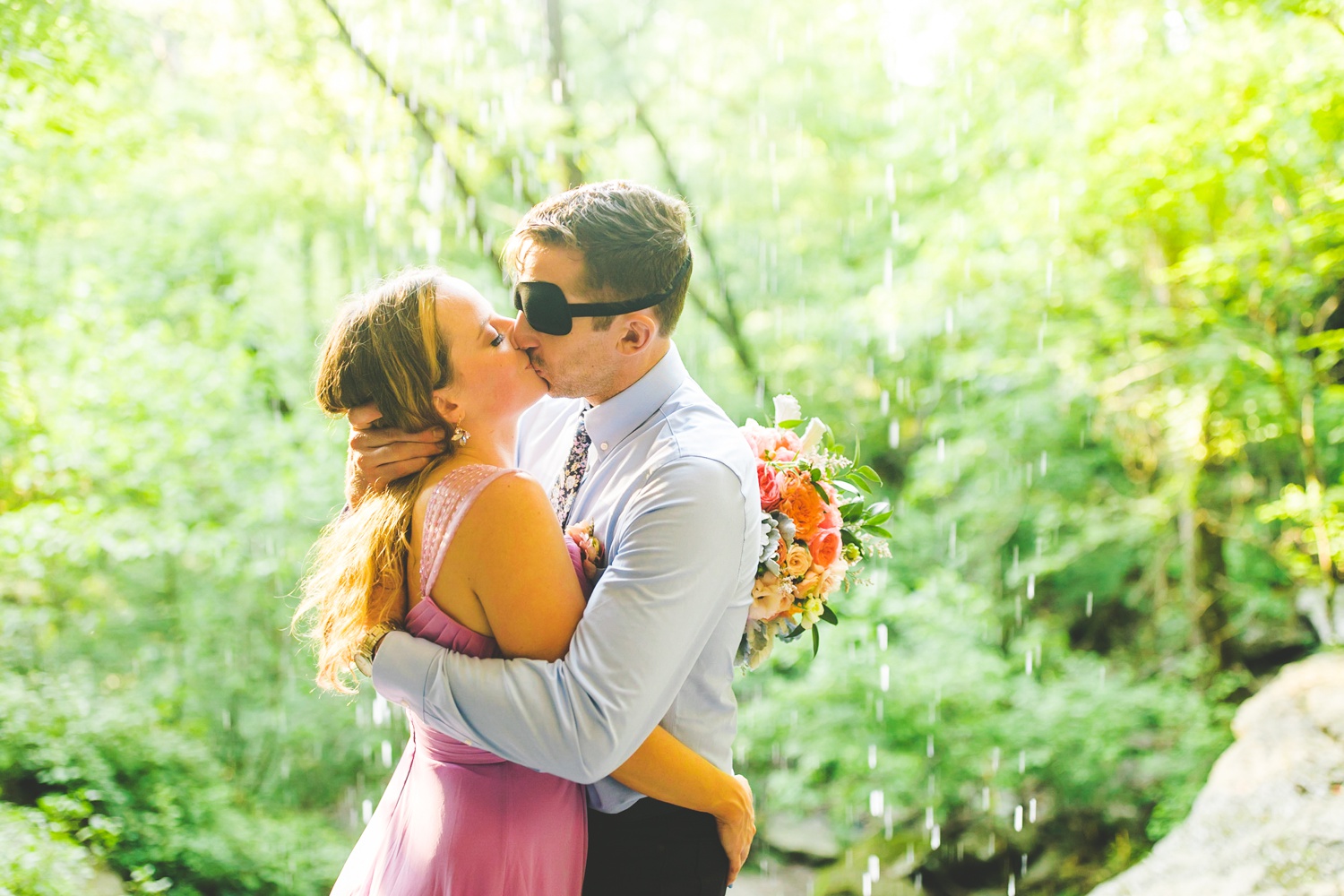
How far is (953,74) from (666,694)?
6424 mm

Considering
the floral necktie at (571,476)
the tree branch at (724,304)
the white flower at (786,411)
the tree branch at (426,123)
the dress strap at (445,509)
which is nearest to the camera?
the dress strap at (445,509)

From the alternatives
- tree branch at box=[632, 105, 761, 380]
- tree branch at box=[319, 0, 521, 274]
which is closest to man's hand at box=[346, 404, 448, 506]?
tree branch at box=[319, 0, 521, 274]

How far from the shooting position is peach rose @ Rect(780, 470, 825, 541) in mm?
1815

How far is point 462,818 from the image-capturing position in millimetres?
1543

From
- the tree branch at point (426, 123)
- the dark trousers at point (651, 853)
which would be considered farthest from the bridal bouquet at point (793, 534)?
the tree branch at point (426, 123)

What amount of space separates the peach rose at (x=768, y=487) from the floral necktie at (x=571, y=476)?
1.14ft

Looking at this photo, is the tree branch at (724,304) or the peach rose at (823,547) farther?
the tree branch at (724,304)

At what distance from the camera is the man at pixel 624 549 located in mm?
1383

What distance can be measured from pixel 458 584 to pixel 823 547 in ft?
2.39

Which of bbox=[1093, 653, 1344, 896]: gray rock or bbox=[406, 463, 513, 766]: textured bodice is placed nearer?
bbox=[406, 463, 513, 766]: textured bodice

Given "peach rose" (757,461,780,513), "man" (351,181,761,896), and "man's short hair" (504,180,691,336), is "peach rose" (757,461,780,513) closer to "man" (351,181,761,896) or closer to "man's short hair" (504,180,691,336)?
"man" (351,181,761,896)

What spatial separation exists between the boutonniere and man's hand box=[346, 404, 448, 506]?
0.28m

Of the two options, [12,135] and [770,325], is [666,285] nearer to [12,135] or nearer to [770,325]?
[12,135]

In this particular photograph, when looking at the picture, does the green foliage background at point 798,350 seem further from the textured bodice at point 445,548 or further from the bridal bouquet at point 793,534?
the bridal bouquet at point 793,534
